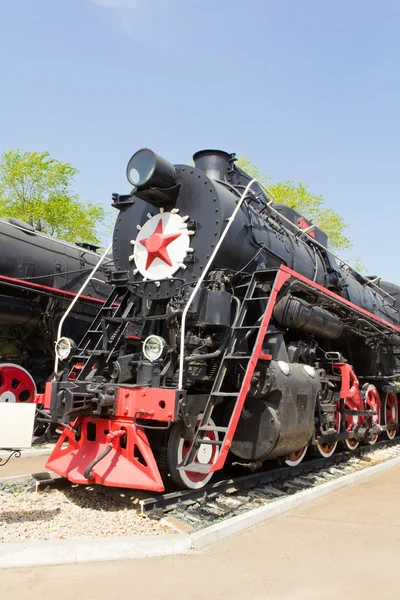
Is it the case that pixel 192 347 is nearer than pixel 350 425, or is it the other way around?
pixel 192 347

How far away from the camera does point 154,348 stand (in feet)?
15.8

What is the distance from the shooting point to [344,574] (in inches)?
138

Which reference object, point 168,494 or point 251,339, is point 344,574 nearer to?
point 168,494

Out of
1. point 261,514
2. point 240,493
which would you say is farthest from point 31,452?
point 261,514

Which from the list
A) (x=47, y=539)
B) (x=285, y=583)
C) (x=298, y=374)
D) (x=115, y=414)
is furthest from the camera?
(x=298, y=374)

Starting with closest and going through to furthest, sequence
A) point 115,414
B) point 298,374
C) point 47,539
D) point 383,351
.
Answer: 1. point 47,539
2. point 115,414
3. point 298,374
4. point 383,351

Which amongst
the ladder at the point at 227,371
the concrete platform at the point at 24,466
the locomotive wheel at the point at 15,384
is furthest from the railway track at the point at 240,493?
the locomotive wheel at the point at 15,384

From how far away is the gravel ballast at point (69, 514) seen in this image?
13.2 feet

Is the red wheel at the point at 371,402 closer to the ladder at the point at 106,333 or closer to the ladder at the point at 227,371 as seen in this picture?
the ladder at the point at 227,371

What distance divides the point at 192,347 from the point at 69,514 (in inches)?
75.8

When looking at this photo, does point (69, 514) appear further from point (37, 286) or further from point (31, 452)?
point (37, 286)

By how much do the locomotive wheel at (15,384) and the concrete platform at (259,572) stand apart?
499cm

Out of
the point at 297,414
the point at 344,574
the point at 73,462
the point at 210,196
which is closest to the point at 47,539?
the point at 73,462

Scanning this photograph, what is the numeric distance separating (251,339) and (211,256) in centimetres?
125
